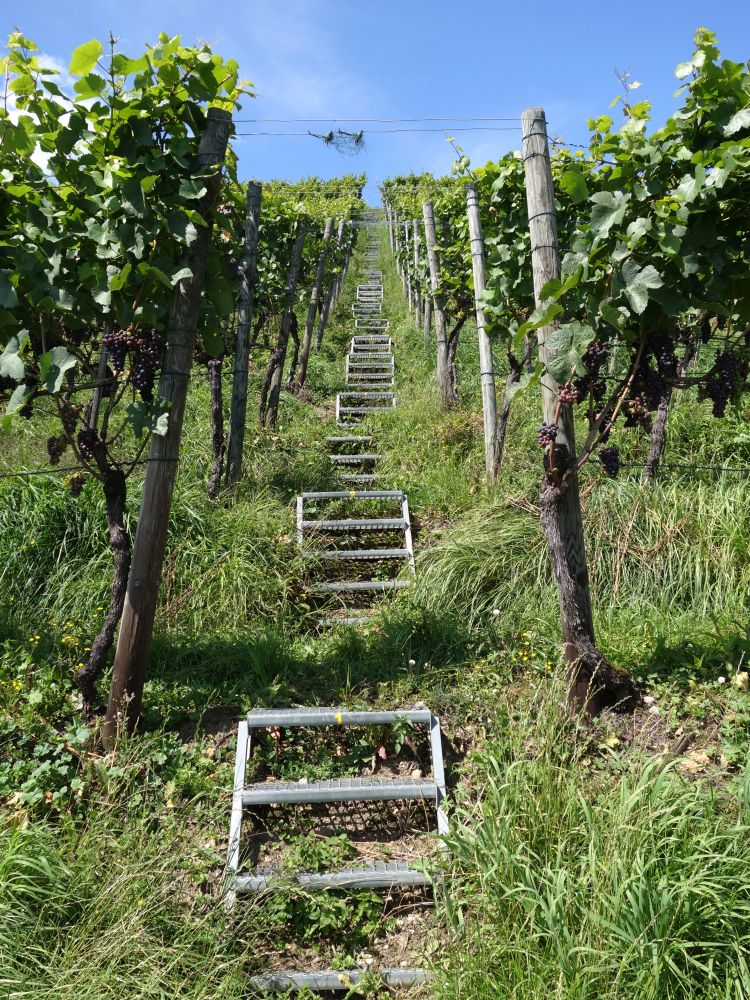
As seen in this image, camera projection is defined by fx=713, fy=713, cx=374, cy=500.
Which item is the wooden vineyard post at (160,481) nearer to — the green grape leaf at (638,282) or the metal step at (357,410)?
the green grape leaf at (638,282)

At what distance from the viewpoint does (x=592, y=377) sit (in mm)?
3121

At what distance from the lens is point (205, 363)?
5391mm

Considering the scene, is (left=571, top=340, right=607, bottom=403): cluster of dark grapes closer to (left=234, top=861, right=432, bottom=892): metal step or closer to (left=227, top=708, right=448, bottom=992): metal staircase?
(left=227, top=708, right=448, bottom=992): metal staircase

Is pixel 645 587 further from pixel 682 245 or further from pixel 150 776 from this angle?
pixel 150 776

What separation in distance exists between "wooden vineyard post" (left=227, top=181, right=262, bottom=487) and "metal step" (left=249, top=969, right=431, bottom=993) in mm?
3905

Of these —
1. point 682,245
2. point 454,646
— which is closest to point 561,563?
point 454,646

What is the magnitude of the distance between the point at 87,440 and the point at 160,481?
393 millimetres

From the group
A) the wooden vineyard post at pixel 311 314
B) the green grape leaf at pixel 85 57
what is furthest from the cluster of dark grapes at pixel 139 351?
the wooden vineyard post at pixel 311 314

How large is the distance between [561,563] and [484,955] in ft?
5.28

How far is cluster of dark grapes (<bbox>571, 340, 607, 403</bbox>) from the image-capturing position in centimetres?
297

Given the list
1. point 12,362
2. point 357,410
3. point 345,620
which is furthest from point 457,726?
point 357,410

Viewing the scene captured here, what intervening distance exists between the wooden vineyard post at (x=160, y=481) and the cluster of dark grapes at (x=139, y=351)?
72 mm

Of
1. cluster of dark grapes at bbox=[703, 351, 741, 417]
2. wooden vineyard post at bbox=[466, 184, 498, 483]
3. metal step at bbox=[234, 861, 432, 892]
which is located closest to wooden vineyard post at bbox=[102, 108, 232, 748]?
metal step at bbox=[234, 861, 432, 892]

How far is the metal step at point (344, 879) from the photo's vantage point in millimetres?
2590
